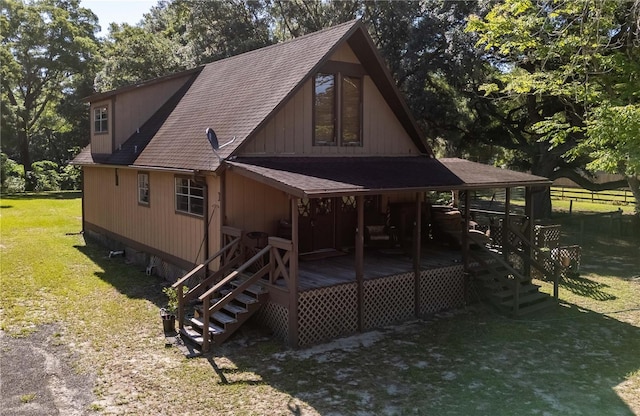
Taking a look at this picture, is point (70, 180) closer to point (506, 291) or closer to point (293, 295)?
point (293, 295)

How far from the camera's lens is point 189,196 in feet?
40.2

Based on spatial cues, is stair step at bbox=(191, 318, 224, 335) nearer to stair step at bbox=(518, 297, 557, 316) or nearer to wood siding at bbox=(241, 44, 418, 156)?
wood siding at bbox=(241, 44, 418, 156)

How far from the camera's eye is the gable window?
479 inches

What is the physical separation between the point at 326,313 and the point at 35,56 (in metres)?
42.0

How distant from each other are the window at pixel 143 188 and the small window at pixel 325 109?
543cm

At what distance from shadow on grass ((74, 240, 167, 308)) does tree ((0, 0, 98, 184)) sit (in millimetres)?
28669

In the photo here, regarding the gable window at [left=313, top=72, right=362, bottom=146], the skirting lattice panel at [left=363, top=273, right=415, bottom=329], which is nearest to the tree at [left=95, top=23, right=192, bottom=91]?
the gable window at [left=313, top=72, right=362, bottom=146]

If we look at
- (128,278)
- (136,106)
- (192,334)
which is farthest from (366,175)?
(136,106)

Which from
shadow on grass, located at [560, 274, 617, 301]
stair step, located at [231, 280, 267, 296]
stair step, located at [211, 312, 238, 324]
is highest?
stair step, located at [231, 280, 267, 296]

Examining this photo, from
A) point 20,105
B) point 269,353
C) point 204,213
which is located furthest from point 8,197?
point 269,353

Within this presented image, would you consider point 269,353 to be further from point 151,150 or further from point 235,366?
point 151,150

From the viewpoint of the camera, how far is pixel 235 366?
8.29 meters

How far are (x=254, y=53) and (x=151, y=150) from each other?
13.9 ft

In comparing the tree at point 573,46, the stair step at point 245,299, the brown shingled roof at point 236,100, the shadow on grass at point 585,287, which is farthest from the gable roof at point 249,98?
the shadow on grass at point 585,287
